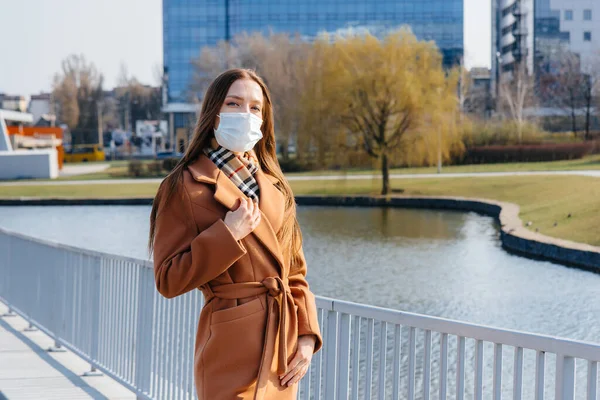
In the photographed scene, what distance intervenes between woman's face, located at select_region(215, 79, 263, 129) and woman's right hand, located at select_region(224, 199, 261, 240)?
1.15ft

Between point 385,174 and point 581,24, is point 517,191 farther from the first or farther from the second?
point 581,24

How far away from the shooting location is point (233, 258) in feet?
9.78

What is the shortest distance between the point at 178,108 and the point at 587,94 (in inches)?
1804

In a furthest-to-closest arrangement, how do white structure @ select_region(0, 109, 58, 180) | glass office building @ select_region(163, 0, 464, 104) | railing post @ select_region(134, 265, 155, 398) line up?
glass office building @ select_region(163, 0, 464, 104) < white structure @ select_region(0, 109, 58, 180) < railing post @ select_region(134, 265, 155, 398)

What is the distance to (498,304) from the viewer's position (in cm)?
1689

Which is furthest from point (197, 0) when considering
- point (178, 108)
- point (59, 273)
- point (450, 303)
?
point (59, 273)

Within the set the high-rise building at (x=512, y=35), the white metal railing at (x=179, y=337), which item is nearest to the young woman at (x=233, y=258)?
the white metal railing at (x=179, y=337)

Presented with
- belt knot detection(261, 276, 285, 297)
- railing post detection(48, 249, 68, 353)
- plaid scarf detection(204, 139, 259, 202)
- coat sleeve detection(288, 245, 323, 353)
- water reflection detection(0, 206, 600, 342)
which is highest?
plaid scarf detection(204, 139, 259, 202)

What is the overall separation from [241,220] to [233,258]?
0.39ft

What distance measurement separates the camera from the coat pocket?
9.98 feet

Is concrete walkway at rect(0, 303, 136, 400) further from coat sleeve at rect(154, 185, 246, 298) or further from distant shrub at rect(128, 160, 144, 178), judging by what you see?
distant shrub at rect(128, 160, 144, 178)

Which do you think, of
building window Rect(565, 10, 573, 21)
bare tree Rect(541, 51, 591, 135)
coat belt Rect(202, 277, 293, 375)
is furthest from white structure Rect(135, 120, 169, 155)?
coat belt Rect(202, 277, 293, 375)

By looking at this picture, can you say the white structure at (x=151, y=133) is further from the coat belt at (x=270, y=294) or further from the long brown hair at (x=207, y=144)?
the coat belt at (x=270, y=294)

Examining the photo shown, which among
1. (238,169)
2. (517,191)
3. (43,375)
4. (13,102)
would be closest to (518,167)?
(517,191)
